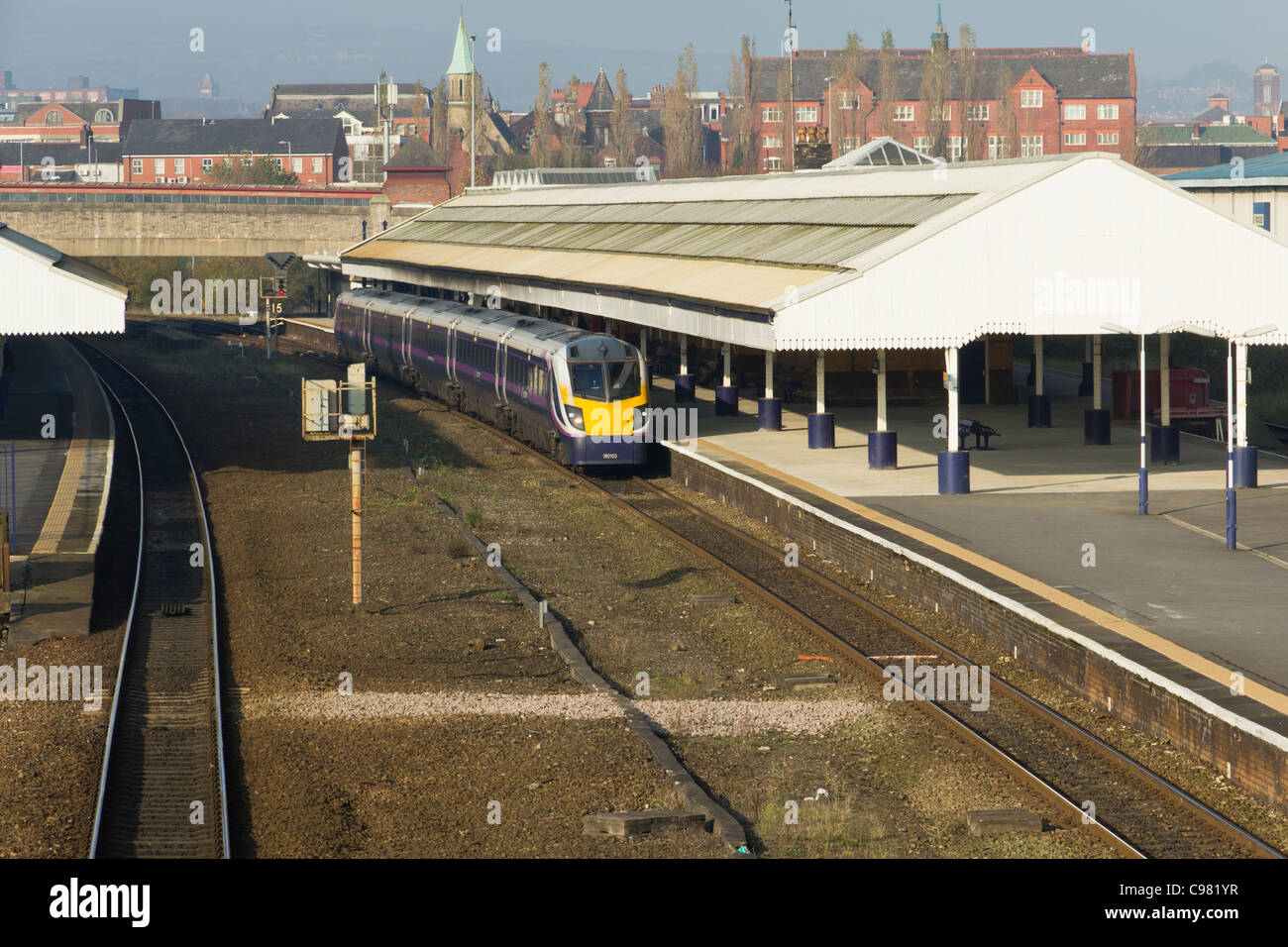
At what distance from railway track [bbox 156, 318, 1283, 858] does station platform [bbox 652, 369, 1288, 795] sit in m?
0.74

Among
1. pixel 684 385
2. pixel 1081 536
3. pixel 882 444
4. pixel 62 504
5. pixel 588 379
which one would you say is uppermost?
pixel 588 379

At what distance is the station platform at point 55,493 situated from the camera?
20531 millimetres

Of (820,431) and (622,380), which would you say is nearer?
(622,380)

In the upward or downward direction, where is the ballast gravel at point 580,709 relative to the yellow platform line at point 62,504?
downward

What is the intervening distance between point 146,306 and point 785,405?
231 ft

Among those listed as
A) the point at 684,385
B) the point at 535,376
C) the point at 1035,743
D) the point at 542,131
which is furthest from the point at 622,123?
the point at 1035,743

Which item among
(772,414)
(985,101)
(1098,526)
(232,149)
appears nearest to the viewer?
(1098,526)

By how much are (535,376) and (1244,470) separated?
14663 millimetres

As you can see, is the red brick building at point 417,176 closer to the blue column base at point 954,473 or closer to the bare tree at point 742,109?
the bare tree at point 742,109

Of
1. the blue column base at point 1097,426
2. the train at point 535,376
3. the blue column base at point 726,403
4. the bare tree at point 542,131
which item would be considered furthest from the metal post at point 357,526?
the bare tree at point 542,131

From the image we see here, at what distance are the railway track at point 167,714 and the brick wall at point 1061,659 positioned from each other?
8.72m

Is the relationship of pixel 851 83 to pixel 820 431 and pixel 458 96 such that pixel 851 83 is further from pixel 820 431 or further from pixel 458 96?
pixel 820 431

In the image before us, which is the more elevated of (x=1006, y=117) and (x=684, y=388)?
(x=1006, y=117)

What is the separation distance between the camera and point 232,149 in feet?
561
